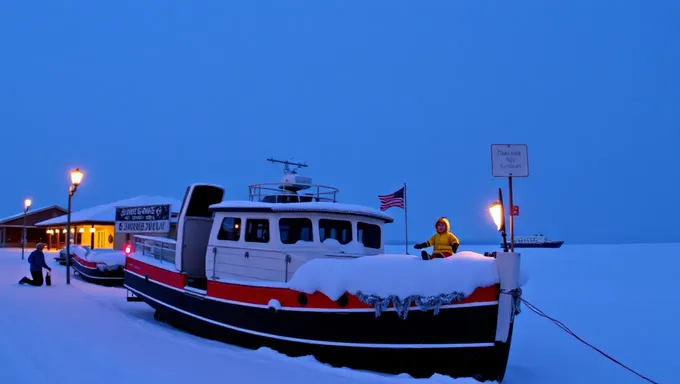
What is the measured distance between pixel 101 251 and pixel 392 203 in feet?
40.8

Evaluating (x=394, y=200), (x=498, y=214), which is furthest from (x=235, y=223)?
(x=394, y=200)

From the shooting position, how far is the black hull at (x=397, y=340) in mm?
7023

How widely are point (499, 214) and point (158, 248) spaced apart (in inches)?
349

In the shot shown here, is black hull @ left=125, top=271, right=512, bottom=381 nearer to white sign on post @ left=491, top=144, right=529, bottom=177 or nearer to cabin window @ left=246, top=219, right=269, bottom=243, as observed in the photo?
cabin window @ left=246, top=219, right=269, bottom=243

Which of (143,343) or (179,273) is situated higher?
(179,273)

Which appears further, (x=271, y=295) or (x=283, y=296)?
(x=271, y=295)

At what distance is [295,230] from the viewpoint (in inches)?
371

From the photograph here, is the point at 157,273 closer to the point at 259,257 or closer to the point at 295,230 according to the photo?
the point at 259,257

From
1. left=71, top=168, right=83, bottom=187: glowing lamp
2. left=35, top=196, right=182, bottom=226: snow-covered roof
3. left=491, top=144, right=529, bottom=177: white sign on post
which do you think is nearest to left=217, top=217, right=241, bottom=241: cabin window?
left=491, top=144, right=529, bottom=177: white sign on post

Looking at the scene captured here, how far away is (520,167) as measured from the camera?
24.4ft

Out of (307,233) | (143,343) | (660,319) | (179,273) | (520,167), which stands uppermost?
(520,167)

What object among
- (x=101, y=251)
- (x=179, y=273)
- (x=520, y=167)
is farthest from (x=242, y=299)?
(x=101, y=251)

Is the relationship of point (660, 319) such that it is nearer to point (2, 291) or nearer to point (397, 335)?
point (397, 335)

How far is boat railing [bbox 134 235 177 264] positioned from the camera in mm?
12336
